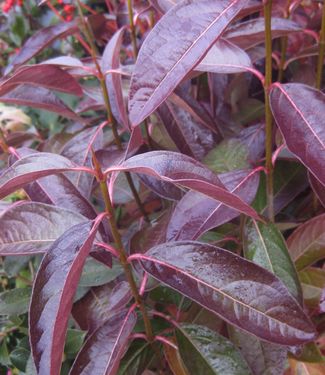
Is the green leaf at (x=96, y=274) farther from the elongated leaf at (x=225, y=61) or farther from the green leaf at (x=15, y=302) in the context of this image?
the elongated leaf at (x=225, y=61)

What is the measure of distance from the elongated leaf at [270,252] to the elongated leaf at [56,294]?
27 centimetres

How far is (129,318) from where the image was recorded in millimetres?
660

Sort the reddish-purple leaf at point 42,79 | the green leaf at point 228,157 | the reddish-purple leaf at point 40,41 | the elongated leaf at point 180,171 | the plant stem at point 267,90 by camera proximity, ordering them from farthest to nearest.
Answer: the reddish-purple leaf at point 40,41
the green leaf at point 228,157
the reddish-purple leaf at point 42,79
the plant stem at point 267,90
the elongated leaf at point 180,171

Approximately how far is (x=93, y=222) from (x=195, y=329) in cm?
27

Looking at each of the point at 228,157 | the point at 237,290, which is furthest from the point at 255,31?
the point at 237,290

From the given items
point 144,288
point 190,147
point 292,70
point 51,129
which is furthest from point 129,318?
point 51,129

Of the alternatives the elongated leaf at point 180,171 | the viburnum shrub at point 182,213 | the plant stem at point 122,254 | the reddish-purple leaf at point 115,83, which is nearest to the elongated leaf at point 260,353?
the viburnum shrub at point 182,213

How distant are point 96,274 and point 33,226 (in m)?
0.19

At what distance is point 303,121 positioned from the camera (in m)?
0.58

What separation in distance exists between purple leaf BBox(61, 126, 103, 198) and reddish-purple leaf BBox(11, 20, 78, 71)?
20cm

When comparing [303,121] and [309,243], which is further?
[309,243]

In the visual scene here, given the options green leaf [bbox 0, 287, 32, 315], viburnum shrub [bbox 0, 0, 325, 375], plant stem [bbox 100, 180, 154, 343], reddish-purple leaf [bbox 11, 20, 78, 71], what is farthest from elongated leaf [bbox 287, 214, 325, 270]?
reddish-purple leaf [bbox 11, 20, 78, 71]

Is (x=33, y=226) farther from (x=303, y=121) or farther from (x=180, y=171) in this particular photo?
(x=303, y=121)

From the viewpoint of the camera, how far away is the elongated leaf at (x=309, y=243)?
2.41 ft
